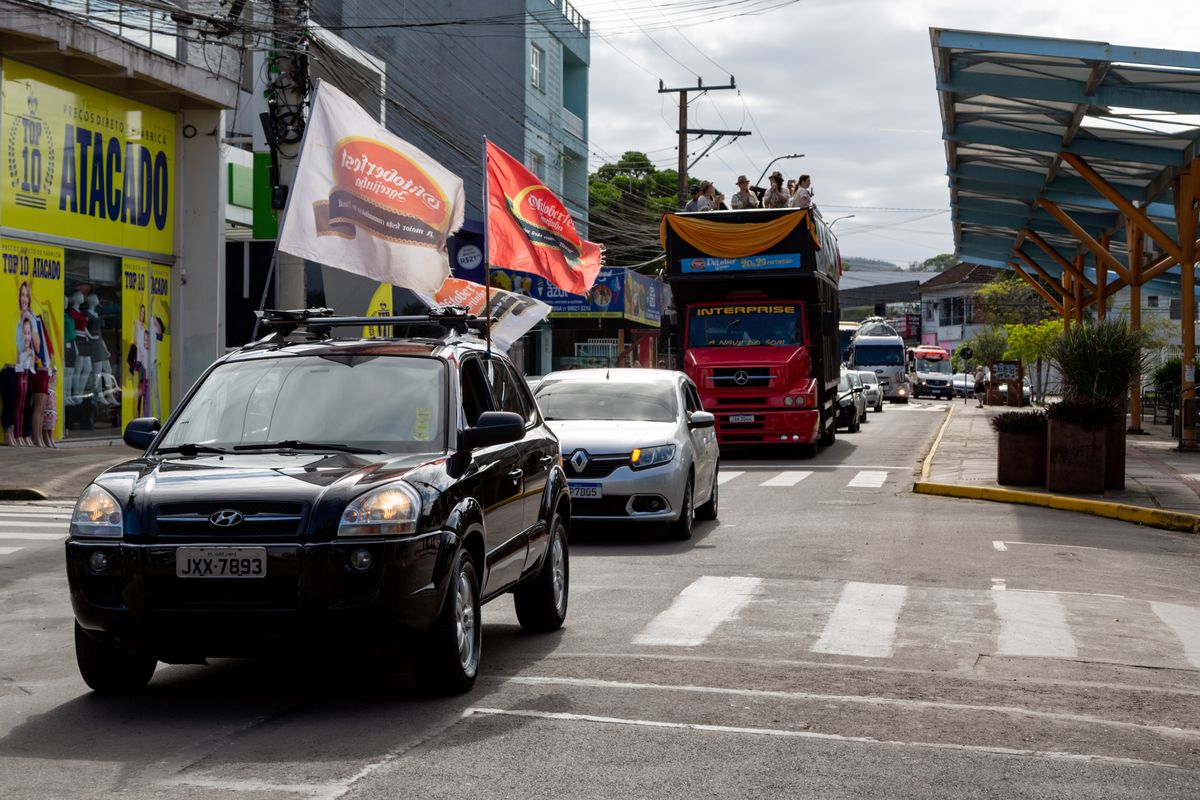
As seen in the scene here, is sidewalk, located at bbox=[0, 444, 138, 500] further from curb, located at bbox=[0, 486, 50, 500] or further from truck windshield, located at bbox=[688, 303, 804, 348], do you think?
truck windshield, located at bbox=[688, 303, 804, 348]

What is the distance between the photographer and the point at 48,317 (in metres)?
19.9

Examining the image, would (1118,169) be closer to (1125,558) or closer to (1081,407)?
(1081,407)

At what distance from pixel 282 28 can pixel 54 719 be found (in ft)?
39.0

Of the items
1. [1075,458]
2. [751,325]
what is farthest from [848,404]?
[1075,458]

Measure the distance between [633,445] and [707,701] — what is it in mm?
6044

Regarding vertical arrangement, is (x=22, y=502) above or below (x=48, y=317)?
below

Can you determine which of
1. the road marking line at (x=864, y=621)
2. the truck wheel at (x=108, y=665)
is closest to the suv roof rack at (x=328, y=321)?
the truck wheel at (x=108, y=665)

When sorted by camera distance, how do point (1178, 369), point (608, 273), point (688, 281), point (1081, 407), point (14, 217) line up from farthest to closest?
point (608, 273) < point (1178, 369) < point (688, 281) < point (14, 217) < point (1081, 407)

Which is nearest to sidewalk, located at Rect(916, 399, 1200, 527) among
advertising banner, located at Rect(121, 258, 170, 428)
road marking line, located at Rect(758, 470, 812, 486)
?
road marking line, located at Rect(758, 470, 812, 486)

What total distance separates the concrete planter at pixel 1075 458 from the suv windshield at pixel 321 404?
441 inches

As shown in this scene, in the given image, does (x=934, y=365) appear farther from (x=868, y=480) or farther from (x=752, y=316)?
(x=868, y=480)

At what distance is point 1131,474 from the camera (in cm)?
1856

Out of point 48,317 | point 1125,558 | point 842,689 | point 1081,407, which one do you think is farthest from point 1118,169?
point 842,689

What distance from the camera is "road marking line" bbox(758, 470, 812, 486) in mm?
18453
